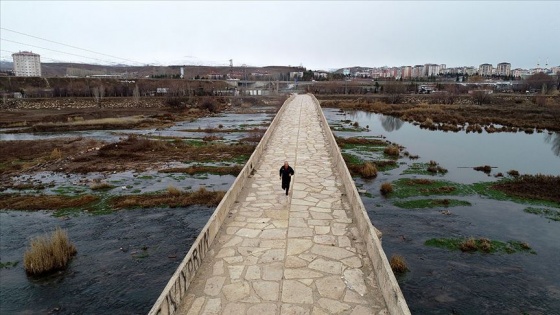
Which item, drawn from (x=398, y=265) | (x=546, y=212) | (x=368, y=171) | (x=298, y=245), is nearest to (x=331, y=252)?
(x=298, y=245)

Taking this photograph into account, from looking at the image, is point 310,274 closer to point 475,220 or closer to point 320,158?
point 320,158

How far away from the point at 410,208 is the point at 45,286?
1261 centimetres

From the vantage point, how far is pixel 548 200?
15820 mm

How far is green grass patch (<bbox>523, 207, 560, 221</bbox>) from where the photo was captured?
14.1m

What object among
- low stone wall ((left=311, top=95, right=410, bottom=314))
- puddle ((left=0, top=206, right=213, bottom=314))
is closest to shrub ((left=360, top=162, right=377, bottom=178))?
puddle ((left=0, top=206, right=213, bottom=314))

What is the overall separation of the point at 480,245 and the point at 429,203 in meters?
3.63

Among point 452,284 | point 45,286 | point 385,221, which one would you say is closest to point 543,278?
point 452,284

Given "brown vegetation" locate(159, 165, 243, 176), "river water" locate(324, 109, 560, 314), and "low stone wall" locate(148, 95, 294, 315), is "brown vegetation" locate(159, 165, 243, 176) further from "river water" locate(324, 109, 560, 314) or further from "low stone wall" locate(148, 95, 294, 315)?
"low stone wall" locate(148, 95, 294, 315)

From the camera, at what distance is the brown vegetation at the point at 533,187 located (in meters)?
16.4

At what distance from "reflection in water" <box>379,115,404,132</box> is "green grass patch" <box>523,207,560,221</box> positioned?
22077mm

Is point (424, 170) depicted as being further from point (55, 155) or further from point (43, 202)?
point (55, 155)

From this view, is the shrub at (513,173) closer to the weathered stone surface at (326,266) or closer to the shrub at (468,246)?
the shrub at (468,246)

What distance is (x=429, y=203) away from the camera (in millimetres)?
15234

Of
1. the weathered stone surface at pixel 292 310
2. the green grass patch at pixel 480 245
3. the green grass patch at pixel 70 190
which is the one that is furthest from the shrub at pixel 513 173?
the green grass patch at pixel 70 190
